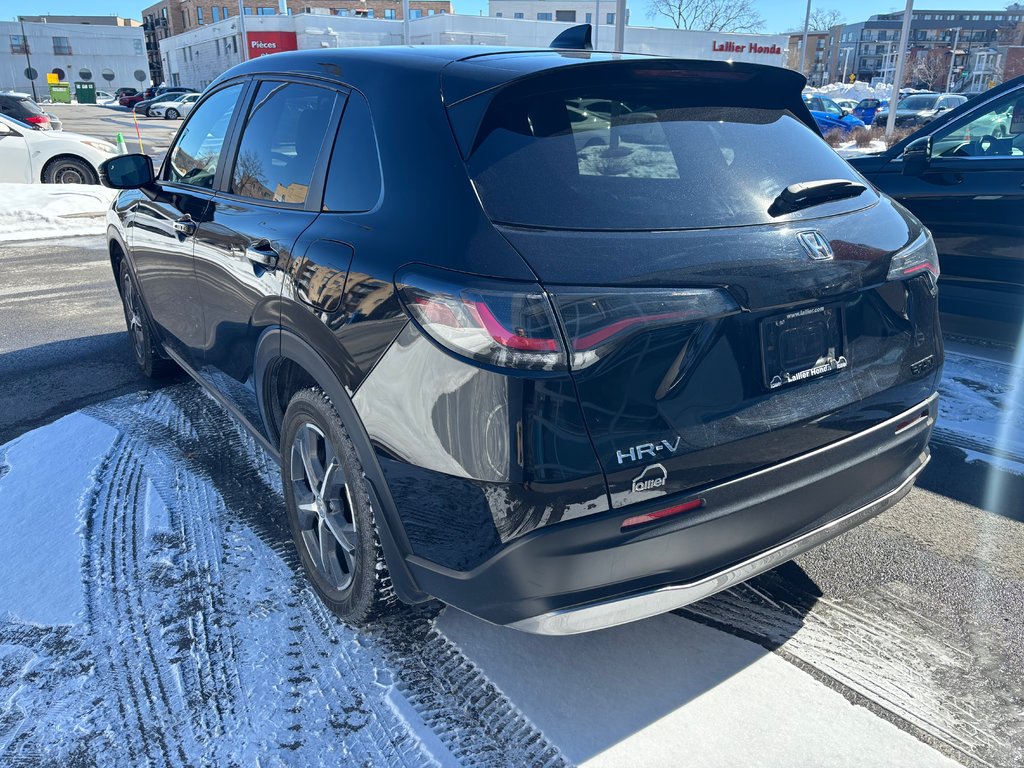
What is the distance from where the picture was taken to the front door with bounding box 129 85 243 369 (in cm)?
343

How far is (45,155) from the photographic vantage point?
12961 mm

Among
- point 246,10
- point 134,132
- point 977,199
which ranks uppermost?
point 246,10

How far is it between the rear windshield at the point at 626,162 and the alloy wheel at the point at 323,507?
99 centimetres

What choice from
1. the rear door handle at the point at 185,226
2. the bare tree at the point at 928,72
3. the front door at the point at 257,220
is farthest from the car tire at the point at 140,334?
the bare tree at the point at 928,72

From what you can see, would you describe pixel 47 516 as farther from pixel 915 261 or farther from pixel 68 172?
pixel 68 172

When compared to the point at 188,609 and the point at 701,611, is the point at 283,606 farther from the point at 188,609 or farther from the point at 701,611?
the point at 701,611

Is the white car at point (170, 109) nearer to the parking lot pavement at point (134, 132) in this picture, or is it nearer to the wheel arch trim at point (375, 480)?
the parking lot pavement at point (134, 132)

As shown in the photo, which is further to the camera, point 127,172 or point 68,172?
point 68,172

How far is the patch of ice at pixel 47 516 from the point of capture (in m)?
2.77

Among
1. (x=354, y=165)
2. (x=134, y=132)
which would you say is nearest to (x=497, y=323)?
(x=354, y=165)

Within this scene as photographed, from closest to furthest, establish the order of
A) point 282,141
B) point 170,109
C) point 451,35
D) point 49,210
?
point 282,141, point 49,210, point 170,109, point 451,35

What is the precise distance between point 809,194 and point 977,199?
3.39 metres

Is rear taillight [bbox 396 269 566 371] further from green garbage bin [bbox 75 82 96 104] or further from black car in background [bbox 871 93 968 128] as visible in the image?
green garbage bin [bbox 75 82 96 104]

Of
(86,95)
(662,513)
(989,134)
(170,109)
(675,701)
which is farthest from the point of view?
(86,95)
